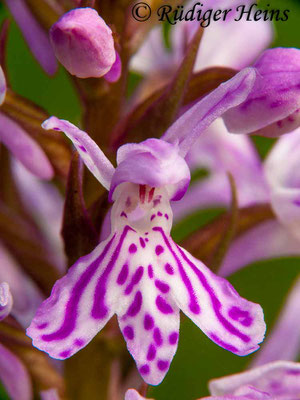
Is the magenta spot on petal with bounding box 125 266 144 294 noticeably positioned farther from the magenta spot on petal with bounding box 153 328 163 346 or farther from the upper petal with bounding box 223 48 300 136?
the upper petal with bounding box 223 48 300 136

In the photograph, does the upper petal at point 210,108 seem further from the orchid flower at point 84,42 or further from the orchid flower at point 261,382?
the orchid flower at point 261,382

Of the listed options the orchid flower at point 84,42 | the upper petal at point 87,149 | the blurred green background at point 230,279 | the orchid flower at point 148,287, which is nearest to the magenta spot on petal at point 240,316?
the orchid flower at point 148,287

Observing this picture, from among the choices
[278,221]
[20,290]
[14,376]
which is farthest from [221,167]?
[14,376]

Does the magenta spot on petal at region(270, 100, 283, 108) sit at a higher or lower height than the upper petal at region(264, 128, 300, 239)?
higher

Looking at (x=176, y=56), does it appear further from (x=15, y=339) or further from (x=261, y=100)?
(x=15, y=339)

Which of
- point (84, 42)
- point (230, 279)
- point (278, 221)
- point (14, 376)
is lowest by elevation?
point (230, 279)

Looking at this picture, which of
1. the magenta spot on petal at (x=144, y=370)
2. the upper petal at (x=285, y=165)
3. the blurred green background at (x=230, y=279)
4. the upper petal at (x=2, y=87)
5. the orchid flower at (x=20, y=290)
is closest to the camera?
the magenta spot on petal at (x=144, y=370)

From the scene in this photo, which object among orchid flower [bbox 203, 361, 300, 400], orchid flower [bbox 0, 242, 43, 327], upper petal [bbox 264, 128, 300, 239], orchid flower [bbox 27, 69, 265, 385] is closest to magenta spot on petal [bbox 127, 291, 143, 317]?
orchid flower [bbox 27, 69, 265, 385]

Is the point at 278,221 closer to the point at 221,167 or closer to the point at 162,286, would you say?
the point at 221,167
